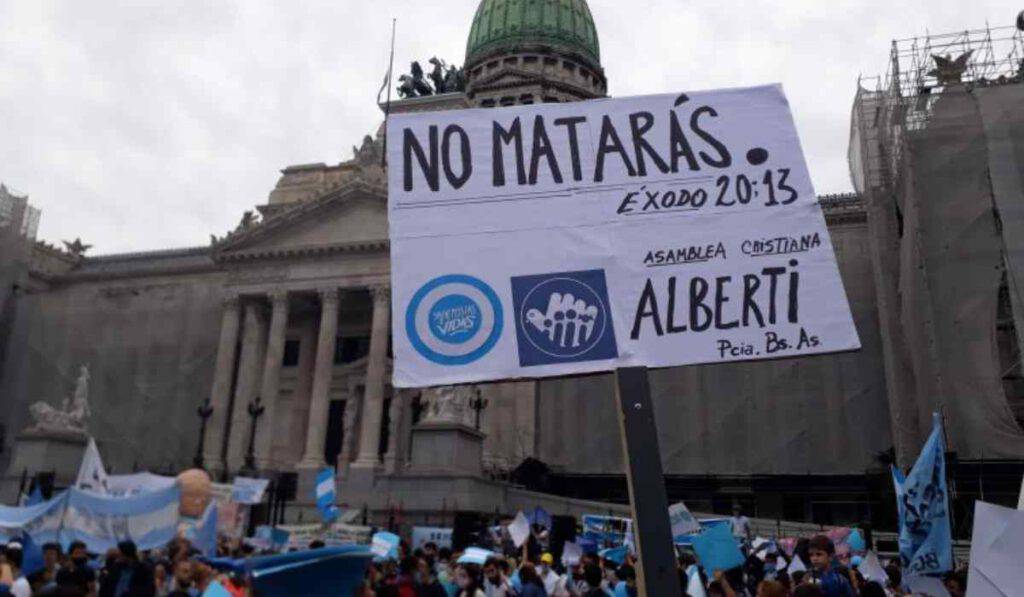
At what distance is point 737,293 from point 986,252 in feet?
A: 87.4

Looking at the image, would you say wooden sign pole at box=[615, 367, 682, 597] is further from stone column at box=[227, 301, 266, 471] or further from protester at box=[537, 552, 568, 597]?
stone column at box=[227, 301, 266, 471]

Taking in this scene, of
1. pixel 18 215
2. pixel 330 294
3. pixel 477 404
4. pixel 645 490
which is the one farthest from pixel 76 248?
pixel 645 490

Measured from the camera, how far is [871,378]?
130ft

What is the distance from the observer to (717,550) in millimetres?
11648

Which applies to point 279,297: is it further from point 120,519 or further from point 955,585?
point 955,585

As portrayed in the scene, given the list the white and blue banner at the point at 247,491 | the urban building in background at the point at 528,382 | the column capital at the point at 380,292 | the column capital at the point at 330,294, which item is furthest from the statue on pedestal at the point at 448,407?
the column capital at the point at 330,294

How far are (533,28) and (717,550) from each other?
182ft

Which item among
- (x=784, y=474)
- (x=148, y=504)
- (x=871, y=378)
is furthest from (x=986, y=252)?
(x=148, y=504)

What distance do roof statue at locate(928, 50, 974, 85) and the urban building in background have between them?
9 centimetres

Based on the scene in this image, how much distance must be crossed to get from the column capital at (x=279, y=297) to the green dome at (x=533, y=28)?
83.7 feet

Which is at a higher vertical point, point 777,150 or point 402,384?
point 777,150

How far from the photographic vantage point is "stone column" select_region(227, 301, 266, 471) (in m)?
45.9

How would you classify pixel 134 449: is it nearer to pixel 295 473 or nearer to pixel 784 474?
pixel 295 473

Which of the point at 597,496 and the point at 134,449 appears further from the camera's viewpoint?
the point at 134,449
